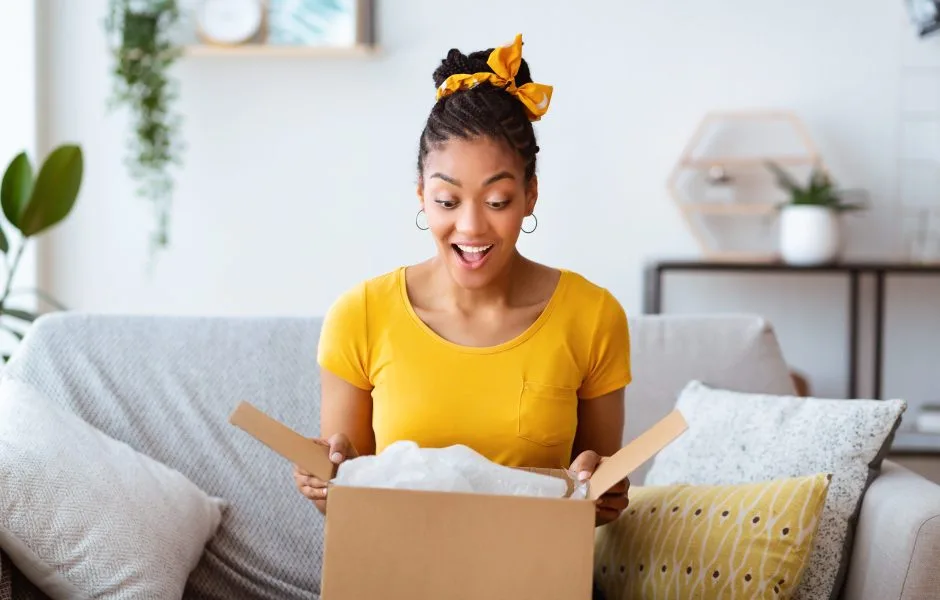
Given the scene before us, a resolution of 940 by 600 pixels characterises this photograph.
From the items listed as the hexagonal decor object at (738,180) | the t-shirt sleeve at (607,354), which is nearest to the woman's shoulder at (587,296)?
the t-shirt sleeve at (607,354)

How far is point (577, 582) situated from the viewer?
3.84ft

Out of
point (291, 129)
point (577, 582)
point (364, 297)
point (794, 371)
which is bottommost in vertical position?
point (794, 371)

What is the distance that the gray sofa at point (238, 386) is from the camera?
2037mm

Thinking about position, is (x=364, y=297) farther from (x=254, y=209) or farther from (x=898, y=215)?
(x=898, y=215)

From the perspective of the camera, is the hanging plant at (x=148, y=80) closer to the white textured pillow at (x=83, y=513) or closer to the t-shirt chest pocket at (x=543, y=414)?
the white textured pillow at (x=83, y=513)

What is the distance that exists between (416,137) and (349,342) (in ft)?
8.03

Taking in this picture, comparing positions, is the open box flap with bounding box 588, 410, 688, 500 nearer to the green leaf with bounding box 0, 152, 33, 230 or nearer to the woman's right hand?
the woman's right hand

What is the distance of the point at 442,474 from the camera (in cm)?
127

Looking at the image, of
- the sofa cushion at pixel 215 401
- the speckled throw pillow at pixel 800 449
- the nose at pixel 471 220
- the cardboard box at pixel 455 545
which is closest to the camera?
the cardboard box at pixel 455 545

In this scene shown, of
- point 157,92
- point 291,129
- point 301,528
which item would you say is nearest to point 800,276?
→ point 291,129

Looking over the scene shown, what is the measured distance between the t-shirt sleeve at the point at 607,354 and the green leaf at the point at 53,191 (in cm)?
168

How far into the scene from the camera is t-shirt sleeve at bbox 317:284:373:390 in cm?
167

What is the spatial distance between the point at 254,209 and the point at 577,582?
3.04m

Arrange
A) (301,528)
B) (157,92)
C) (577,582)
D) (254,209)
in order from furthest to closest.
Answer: (254,209)
(157,92)
(301,528)
(577,582)
